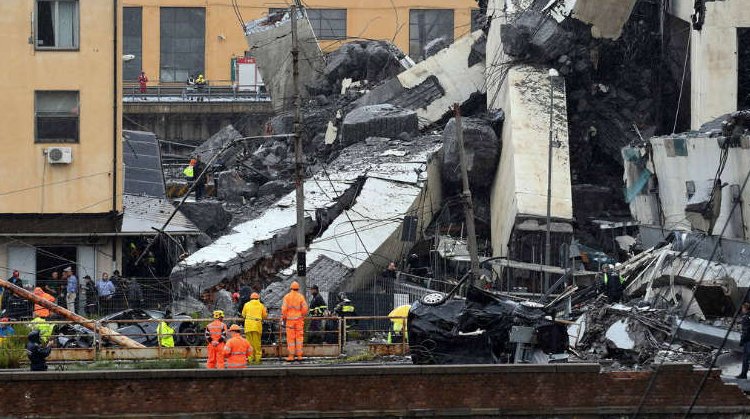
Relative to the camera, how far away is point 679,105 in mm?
37094

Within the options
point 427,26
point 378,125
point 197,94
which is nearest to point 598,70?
point 378,125

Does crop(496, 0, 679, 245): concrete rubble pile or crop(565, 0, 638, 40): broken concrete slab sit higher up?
crop(565, 0, 638, 40): broken concrete slab

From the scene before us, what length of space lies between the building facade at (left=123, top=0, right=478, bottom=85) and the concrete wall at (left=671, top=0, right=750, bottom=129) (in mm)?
29683

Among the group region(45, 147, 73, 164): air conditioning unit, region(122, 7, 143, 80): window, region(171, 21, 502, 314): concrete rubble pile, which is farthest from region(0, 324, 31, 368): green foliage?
region(122, 7, 143, 80): window

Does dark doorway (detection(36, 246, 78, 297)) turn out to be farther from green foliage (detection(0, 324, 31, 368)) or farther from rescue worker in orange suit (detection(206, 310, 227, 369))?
rescue worker in orange suit (detection(206, 310, 227, 369))

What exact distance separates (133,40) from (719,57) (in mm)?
34698

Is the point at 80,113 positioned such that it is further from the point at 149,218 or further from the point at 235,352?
the point at 235,352

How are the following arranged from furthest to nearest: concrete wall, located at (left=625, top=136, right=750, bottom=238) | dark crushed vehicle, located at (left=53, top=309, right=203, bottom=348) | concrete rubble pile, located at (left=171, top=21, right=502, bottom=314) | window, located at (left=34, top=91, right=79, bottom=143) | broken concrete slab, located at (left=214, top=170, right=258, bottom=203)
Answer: broken concrete slab, located at (left=214, top=170, right=258, bottom=203)
window, located at (left=34, top=91, right=79, bottom=143)
concrete rubble pile, located at (left=171, top=21, right=502, bottom=314)
concrete wall, located at (left=625, top=136, right=750, bottom=238)
dark crushed vehicle, located at (left=53, top=309, right=203, bottom=348)

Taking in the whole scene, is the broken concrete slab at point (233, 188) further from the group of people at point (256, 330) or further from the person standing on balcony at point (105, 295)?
the group of people at point (256, 330)

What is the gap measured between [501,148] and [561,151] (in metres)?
1.82

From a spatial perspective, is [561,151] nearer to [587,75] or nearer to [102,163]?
[587,75]

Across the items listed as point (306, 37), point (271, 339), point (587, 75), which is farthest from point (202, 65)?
point (271, 339)

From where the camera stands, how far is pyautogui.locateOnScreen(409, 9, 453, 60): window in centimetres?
6309

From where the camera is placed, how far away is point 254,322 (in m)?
23.3
